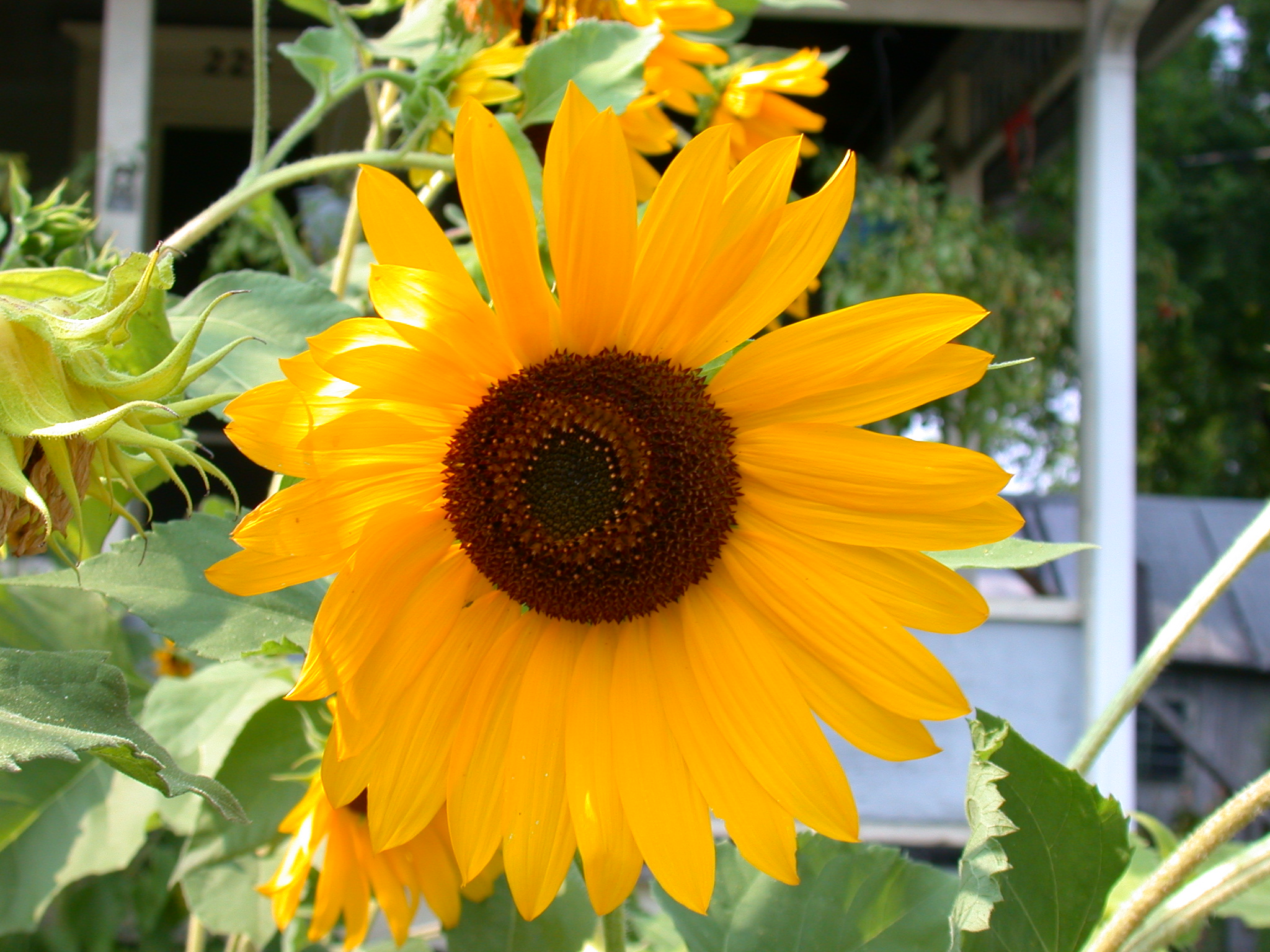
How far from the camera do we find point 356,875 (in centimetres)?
56

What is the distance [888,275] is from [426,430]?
9.37 ft

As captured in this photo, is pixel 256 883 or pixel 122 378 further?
pixel 256 883

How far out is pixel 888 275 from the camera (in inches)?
121

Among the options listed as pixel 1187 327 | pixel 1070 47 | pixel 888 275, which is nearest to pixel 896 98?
pixel 1070 47

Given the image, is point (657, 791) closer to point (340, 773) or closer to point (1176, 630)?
point (340, 773)

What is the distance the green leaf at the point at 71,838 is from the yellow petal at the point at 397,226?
0.35 m

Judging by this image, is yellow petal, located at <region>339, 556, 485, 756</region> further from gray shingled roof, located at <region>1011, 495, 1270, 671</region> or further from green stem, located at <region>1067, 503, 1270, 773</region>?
gray shingled roof, located at <region>1011, 495, 1270, 671</region>

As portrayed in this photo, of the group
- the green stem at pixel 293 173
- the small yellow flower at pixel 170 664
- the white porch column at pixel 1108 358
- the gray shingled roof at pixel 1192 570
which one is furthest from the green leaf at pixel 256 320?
the gray shingled roof at pixel 1192 570

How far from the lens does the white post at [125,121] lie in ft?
8.22

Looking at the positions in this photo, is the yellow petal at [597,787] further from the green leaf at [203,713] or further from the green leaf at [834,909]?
the green leaf at [203,713]

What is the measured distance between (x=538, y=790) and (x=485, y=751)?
0.08 ft

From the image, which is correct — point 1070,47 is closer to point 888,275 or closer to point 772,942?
point 888,275

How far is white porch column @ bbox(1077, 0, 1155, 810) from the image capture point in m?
2.79

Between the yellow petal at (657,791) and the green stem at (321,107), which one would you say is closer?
the yellow petal at (657,791)
